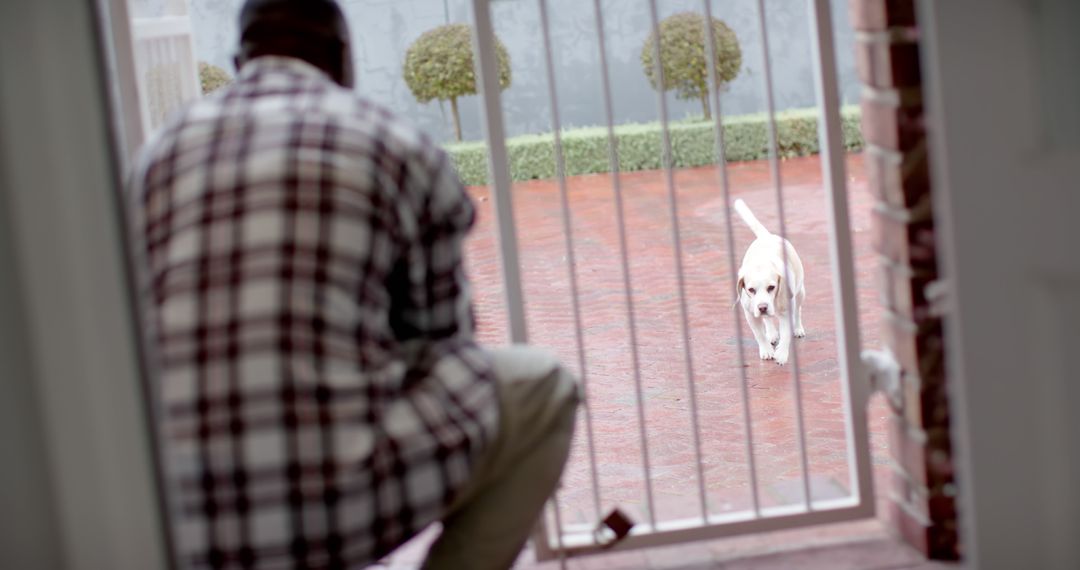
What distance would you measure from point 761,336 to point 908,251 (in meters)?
4.18

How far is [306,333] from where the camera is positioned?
4.63 ft

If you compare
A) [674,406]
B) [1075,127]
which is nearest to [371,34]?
[674,406]

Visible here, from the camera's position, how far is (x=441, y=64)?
12844 millimetres

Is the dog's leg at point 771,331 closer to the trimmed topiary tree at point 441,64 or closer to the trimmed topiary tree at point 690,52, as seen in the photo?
the trimmed topiary tree at point 690,52

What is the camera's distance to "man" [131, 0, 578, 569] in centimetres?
142

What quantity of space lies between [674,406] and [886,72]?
3.84 metres

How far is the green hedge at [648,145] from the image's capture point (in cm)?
1287

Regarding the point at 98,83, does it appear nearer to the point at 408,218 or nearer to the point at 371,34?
the point at 408,218

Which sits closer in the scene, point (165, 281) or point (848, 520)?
point (165, 281)

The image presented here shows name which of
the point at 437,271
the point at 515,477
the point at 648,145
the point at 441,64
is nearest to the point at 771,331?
the point at 515,477

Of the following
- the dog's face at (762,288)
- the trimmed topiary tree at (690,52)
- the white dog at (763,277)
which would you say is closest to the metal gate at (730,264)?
the white dog at (763,277)

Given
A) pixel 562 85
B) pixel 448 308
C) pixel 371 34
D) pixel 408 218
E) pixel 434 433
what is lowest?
pixel 434 433

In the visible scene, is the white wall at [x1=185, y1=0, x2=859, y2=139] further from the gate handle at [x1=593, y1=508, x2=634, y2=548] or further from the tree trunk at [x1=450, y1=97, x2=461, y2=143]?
the gate handle at [x1=593, y1=508, x2=634, y2=548]

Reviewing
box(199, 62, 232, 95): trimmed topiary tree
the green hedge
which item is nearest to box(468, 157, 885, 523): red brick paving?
the green hedge
